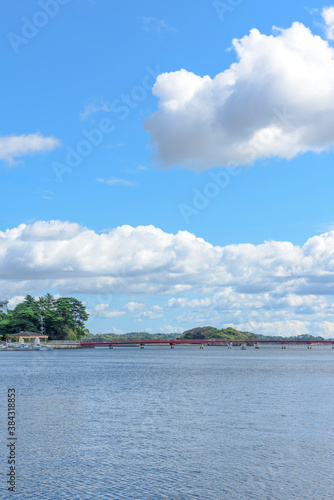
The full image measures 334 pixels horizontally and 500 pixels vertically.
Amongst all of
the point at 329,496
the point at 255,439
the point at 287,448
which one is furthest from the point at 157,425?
the point at 329,496

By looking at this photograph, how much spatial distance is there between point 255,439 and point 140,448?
952 centimetres

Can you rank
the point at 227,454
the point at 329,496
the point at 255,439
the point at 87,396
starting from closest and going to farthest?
the point at 329,496 → the point at 227,454 → the point at 255,439 → the point at 87,396

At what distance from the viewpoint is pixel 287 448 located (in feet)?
131

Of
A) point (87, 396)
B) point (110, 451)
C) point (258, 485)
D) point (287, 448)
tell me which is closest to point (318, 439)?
point (287, 448)

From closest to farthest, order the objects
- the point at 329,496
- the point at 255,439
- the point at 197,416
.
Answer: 1. the point at 329,496
2. the point at 255,439
3. the point at 197,416

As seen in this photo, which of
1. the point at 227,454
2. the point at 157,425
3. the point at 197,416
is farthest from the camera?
the point at 197,416

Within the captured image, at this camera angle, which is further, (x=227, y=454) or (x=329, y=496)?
(x=227, y=454)

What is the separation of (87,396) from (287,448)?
38.3 metres

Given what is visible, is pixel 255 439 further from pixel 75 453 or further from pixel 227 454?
pixel 75 453

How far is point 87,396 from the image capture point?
72.2 metres

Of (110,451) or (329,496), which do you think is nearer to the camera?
(329,496)

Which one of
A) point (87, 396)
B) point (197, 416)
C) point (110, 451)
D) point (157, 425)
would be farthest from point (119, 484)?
point (87, 396)

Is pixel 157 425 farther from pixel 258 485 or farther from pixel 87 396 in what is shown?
pixel 87 396

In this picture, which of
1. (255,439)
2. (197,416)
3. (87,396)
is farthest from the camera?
(87,396)
